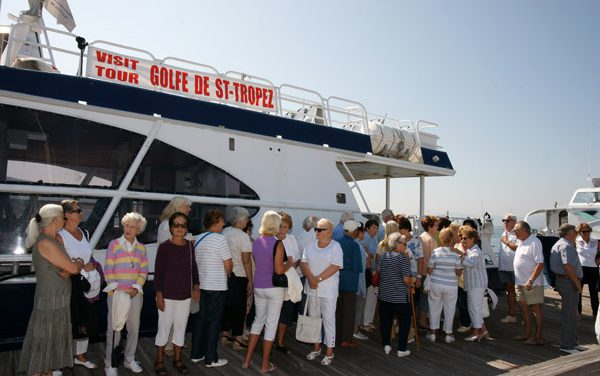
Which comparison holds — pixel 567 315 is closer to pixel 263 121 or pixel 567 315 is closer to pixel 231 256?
pixel 231 256

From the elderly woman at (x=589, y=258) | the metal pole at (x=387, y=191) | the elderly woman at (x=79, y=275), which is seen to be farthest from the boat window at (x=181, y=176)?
the elderly woman at (x=589, y=258)

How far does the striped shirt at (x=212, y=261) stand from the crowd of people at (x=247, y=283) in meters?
0.01

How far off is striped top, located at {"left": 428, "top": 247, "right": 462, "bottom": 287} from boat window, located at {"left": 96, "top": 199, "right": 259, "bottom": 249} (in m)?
3.17

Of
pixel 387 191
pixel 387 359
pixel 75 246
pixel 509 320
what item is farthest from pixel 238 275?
pixel 387 191

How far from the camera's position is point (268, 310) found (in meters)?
4.62

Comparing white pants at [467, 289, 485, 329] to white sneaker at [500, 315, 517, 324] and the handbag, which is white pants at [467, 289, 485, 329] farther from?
the handbag

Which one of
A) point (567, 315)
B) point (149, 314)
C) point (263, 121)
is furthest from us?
point (263, 121)

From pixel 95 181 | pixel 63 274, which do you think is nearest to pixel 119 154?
pixel 95 181

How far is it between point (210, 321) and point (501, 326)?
517 centimetres

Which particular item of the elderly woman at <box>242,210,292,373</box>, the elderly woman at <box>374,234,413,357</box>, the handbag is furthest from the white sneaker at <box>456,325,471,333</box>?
the elderly woman at <box>242,210,292,373</box>

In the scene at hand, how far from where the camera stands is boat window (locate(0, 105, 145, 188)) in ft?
15.6

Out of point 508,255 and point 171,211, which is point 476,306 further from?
point 171,211

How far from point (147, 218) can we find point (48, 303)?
180 centimetres

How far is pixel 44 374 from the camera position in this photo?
3.91 meters
